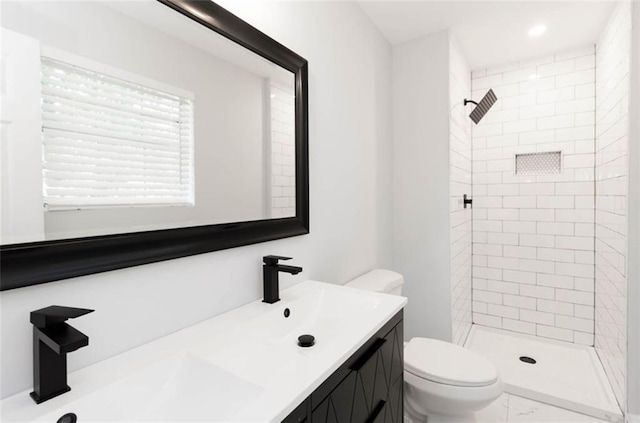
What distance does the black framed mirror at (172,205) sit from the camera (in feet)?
2.43

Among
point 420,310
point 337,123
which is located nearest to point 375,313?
point 337,123

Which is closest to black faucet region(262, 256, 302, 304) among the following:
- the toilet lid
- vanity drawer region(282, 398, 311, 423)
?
vanity drawer region(282, 398, 311, 423)

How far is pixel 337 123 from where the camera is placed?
1.85m

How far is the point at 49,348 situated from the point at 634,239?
96.4 inches

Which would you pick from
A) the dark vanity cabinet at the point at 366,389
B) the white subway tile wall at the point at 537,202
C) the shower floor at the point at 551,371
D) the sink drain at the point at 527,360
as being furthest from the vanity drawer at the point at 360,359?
the white subway tile wall at the point at 537,202

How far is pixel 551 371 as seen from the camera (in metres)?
2.39

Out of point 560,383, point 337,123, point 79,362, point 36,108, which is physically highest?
point 337,123

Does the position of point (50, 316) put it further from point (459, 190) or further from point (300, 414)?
point (459, 190)

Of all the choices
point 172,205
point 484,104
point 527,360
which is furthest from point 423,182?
point 172,205

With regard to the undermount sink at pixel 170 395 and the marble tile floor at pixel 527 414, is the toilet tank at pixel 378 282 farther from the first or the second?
the undermount sink at pixel 170 395

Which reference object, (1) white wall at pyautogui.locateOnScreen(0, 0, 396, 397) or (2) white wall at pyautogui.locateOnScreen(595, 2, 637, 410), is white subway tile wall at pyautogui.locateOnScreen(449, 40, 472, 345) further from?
(2) white wall at pyautogui.locateOnScreen(595, 2, 637, 410)

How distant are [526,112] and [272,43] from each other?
2509 mm

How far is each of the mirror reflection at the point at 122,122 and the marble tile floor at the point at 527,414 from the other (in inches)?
72.6

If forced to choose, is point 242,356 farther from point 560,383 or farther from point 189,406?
point 560,383
